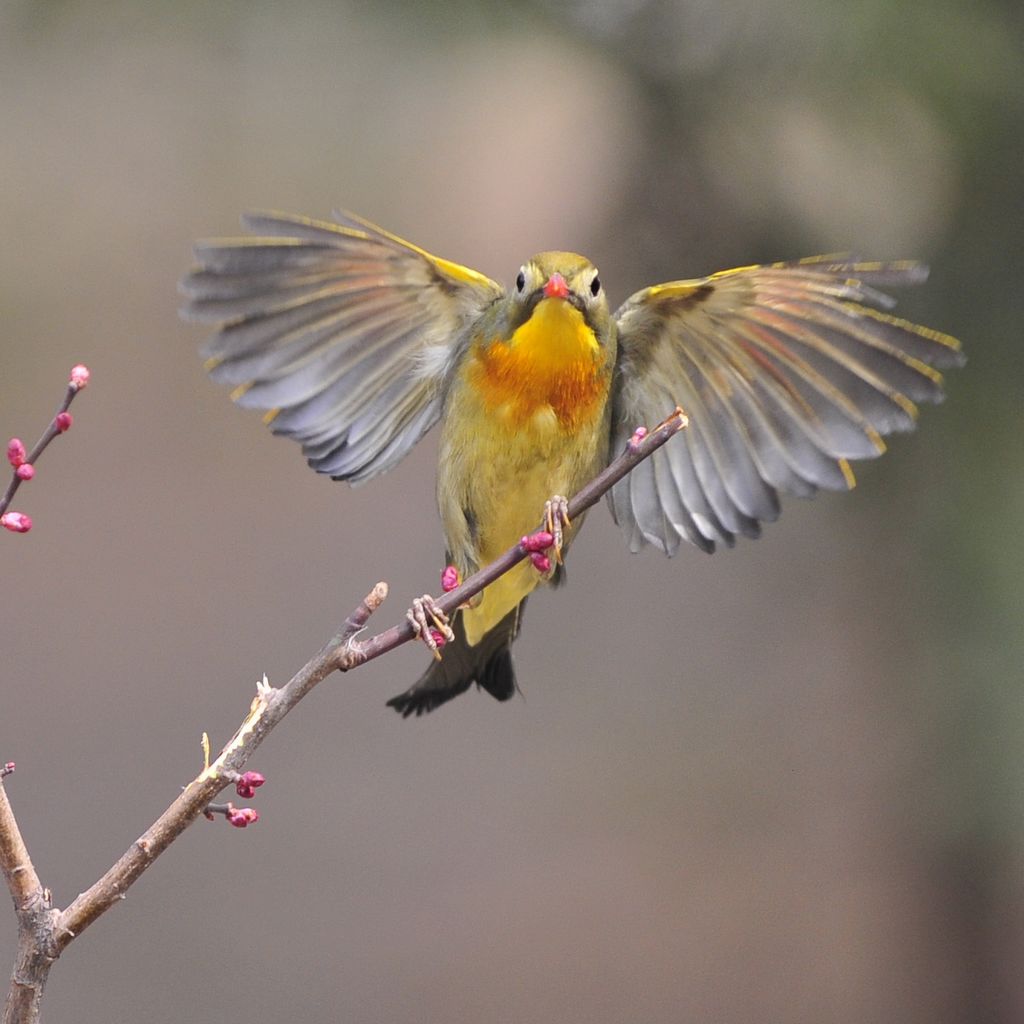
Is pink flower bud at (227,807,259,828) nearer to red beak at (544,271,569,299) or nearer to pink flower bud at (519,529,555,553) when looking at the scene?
pink flower bud at (519,529,555,553)

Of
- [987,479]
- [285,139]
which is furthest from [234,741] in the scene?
[987,479]

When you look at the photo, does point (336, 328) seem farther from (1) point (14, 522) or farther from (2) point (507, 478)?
(1) point (14, 522)

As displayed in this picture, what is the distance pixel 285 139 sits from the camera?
3912mm

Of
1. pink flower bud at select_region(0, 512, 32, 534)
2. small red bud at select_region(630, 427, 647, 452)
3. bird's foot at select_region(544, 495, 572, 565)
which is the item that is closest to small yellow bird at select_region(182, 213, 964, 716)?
bird's foot at select_region(544, 495, 572, 565)

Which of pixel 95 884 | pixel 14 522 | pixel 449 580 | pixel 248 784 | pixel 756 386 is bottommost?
pixel 95 884

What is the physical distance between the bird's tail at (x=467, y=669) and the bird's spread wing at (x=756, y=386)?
1.20ft

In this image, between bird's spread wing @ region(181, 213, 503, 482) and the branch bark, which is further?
bird's spread wing @ region(181, 213, 503, 482)

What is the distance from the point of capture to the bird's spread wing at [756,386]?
236 centimetres

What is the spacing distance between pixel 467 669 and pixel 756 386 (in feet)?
2.76

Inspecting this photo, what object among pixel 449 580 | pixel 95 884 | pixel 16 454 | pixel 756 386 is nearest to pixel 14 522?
pixel 16 454

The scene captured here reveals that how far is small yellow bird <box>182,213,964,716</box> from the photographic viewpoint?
245 cm

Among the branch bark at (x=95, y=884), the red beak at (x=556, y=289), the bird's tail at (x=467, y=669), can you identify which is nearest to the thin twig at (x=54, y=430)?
the branch bark at (x=95, y=884)

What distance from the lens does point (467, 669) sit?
291cm

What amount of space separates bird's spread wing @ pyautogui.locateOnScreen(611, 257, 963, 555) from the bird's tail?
365 mm
